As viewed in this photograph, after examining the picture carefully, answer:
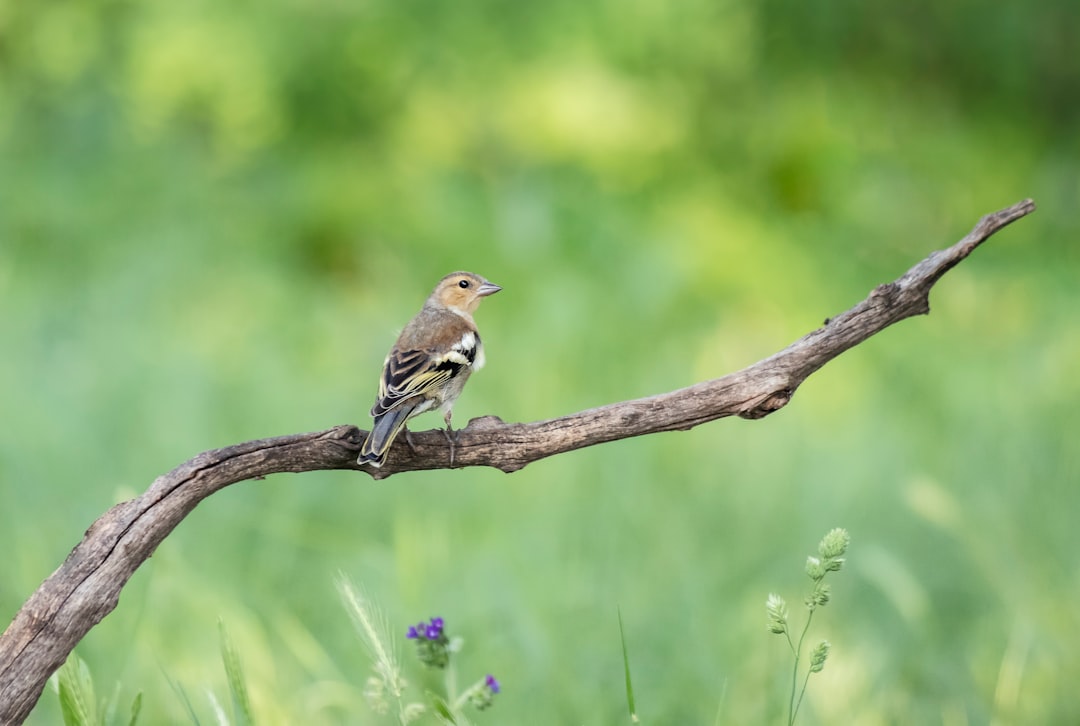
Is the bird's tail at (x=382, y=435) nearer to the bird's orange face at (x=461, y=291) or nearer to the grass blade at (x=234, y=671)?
the grass blade at (x=234, y=671)

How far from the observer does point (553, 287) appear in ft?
20.0

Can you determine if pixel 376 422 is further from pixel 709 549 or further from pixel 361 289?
pixel 361 289

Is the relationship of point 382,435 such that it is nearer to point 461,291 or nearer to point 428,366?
point 428,366

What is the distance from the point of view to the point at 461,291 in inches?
132

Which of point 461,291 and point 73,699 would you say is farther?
point 461,291

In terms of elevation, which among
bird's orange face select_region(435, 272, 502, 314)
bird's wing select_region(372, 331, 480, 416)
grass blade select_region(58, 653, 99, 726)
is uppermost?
bird's orange face select_region(435, 272, 502, 314)

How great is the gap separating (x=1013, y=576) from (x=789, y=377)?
194 cm

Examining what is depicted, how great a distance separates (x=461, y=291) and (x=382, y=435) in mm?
1150

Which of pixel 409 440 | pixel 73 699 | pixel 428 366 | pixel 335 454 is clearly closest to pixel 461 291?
pixel 428 366

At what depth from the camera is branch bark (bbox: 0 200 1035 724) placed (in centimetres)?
180

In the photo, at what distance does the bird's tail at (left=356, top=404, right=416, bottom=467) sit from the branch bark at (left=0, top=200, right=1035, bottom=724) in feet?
0.06

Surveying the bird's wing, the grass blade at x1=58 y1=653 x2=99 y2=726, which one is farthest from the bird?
the grass blade at x1=58 y1=653 x2=99 y2=726

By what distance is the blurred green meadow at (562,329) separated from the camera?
11.0 feet

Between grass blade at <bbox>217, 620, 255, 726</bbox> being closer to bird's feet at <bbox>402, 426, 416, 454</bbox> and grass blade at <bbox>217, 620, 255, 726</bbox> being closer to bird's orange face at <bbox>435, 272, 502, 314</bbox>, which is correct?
bird's feet at <bbox>402, 426, 416, 454</bbox>
